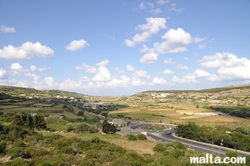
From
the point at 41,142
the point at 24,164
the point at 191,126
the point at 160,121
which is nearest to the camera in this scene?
the point at 24,164

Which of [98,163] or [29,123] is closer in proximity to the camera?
[98,163]

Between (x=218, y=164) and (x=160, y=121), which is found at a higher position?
(x=218, y=164)

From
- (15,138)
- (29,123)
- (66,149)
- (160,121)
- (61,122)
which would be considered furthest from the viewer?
(160,121)

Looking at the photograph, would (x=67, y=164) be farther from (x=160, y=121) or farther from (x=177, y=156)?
(x=160, y=121)

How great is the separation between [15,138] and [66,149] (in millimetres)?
12759

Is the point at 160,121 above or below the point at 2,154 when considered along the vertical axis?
below

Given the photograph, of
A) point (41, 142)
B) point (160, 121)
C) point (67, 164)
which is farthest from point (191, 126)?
point (67, 164)

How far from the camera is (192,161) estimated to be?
2084 centimetres

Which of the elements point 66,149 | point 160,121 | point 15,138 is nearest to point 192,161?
point 66,149

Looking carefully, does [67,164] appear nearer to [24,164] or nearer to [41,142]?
[24,164]

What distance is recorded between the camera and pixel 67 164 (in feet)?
68.2

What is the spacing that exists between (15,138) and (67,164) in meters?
17.4

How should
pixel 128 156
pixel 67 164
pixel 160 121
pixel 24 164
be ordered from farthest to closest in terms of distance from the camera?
pixel 160 121 < pixel 128 156 < pixel 67 164 < pixel 24 164

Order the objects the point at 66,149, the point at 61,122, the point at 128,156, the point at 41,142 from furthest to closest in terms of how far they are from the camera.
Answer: the point at 61,122, the point at 41,142, the point at 66,149, the point at 128,156
